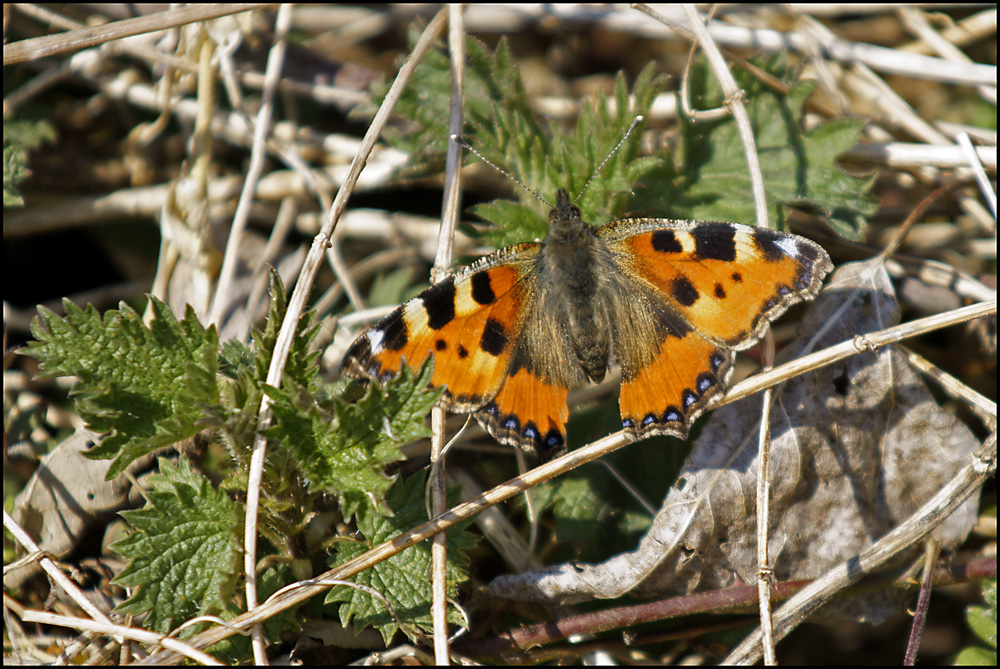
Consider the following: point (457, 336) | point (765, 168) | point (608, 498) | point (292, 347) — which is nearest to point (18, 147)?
point (292, 347)

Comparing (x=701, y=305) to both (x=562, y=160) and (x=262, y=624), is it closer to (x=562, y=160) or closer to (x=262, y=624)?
(x=562, y=160)

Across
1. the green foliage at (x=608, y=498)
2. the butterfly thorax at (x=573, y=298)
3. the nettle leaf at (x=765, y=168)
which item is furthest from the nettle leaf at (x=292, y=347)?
the nettle leaf at (x=765, y=168)

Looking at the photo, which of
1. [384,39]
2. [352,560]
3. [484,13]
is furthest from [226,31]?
[352,560]

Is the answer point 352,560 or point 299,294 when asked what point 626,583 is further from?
point 299,294

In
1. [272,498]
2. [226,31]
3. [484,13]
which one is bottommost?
[272,498]

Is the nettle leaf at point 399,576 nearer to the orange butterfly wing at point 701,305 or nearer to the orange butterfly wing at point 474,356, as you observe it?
the orange butterfly wing at point 474,356
